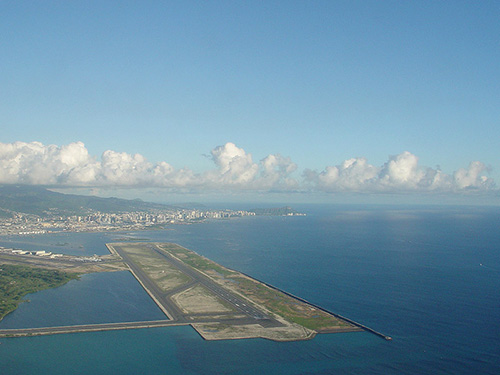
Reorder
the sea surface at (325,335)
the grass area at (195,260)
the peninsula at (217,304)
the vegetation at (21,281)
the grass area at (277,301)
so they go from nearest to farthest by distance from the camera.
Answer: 1. the sea surface at (325,335)
2. the peninsula at (217,304)
3. the grass area at (277,301)
4. the vegetation at (21,281)
5. the grass area at (195,260)

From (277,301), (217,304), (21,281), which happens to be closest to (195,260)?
(21,281)

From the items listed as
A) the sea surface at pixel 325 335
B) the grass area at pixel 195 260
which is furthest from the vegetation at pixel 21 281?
the grass area at pixel 195 260

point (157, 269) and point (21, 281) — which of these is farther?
point (157, 269)

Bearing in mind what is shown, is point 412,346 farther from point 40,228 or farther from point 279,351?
point 40,228

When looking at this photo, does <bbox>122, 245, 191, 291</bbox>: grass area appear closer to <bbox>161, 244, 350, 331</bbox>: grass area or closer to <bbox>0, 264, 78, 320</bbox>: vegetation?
<bbox>161, 244, 350, 331</bbox>: grass area

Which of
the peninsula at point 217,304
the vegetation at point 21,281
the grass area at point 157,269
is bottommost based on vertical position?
the vegetation at point 21,281

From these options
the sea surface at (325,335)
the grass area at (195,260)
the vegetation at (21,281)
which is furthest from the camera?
the grass area at (195,260)

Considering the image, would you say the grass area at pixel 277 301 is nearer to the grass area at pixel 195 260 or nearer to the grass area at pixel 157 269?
the grass area at pixel 195 260

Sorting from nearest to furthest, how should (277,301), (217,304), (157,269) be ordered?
(217,304) < (277,301) < (157,269)

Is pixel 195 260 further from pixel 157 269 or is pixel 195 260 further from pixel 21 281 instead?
pixel 21 281
